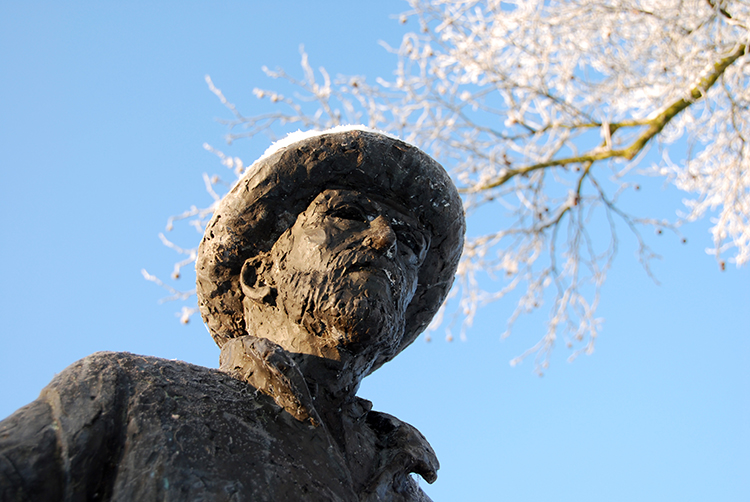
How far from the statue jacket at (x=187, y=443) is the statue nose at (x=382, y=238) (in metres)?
0.40

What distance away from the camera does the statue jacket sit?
1424 millimetres

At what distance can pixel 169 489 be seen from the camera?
1.45 meters

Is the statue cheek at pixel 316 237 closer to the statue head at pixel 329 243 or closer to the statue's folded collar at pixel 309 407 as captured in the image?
the statue head at pixel 329 243

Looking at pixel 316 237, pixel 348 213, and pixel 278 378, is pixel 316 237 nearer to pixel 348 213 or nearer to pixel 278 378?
pixel 348 213

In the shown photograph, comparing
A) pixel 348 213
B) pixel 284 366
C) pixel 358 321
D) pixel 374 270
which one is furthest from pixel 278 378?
pixel 348 213

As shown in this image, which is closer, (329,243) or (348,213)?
(329,243)

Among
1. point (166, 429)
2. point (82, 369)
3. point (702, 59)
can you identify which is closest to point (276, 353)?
point (166, 429)

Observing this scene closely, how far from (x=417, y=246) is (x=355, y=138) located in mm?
390

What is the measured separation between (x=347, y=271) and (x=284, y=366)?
31 centimetres

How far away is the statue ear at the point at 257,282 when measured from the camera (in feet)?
6.78

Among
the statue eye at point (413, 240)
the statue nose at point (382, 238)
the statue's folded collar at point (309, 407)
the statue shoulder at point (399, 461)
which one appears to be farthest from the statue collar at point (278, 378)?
the statue eye at point (413, 240)

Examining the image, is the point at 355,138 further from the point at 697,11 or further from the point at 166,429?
the point at 697,11

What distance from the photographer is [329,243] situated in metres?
1.98

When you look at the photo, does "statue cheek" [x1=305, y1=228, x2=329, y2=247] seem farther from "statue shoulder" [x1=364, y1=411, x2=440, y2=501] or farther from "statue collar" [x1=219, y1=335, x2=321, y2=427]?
"statue shoulder" [x1=364, y1=411, x2=440, y2=501]
